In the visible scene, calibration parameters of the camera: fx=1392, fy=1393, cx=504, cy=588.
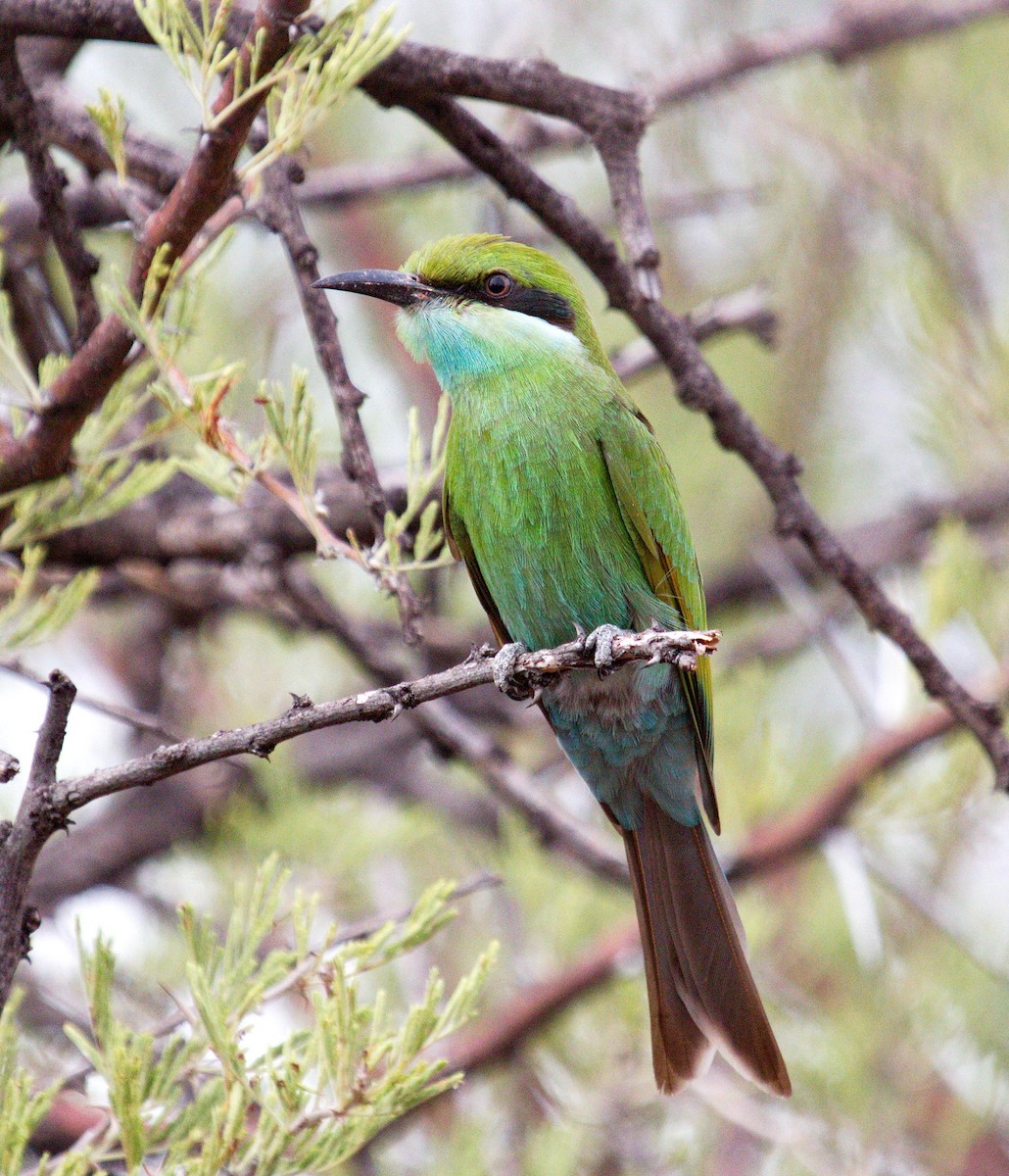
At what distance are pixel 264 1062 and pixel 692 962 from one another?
3.57 ft

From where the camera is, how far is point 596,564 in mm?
2635

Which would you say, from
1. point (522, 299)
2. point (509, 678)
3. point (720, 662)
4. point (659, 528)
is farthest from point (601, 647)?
point (720, 662)

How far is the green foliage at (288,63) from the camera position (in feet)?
5.72

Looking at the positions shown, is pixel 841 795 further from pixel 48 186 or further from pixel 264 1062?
pixel 48 186

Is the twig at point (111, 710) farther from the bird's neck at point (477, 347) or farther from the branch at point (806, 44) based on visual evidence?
the branch at point (806, 44)

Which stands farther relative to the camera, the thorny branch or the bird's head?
→ the bird's head

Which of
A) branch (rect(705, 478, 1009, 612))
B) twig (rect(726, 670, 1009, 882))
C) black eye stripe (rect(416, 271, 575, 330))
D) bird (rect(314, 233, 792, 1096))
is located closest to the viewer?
bird (rect(314, 233, 792, 1096))

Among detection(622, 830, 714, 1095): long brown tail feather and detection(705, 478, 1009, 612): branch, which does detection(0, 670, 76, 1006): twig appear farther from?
detection(705, 478, 1009, 612): branch

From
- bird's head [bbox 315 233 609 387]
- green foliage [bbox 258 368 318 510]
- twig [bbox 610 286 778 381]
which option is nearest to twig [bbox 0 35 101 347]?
green foliage [bbox 258 368 318 510]

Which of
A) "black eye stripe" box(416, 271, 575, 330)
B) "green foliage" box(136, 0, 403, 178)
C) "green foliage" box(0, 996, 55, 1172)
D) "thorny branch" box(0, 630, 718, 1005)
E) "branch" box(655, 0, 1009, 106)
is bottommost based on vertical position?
"green foliage" box(0, 996, 55, 1172)

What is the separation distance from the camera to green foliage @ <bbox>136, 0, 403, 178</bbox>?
5.72ft

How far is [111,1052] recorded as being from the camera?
158 cm

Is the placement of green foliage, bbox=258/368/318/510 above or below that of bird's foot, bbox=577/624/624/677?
above

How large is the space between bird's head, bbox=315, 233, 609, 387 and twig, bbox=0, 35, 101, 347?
2.57 feet
